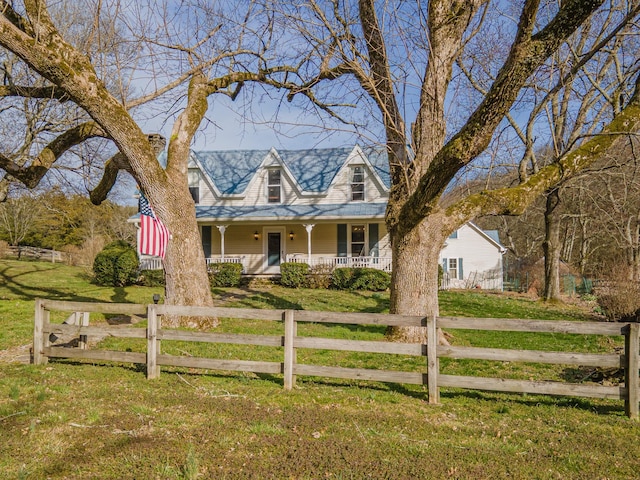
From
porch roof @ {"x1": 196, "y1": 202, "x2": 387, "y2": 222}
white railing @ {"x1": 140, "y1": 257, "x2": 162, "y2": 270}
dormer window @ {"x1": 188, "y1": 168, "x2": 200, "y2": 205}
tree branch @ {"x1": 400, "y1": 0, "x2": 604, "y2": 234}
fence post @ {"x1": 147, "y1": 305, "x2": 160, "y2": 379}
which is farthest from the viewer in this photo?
dormer window @ {"x1": 188, "y1": 168, "x2": 200, "y2": 205}

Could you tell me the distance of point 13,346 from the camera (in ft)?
30.0

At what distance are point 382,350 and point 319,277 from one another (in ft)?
52.2

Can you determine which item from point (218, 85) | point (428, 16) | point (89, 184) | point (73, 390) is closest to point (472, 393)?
point (73, 390)

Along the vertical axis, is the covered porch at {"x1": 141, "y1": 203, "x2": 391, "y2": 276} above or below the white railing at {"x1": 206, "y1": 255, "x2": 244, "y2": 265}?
above

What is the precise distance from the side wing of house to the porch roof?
462 inches

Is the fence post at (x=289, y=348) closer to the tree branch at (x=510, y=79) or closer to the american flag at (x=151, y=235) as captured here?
the tree branch at (x=510, y=79)

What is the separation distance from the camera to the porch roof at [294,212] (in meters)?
22.6

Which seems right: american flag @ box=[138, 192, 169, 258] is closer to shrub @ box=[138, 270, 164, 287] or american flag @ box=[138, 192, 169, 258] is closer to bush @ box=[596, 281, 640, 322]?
shrub @ box=[138, 270, 164, 287]

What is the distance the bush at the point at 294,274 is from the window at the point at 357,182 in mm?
5127

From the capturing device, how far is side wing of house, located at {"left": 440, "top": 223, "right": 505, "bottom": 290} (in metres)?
32.8

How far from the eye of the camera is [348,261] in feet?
75.8

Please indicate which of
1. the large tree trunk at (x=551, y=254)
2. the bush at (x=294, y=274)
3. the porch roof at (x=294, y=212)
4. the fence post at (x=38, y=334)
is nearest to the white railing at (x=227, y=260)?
the porch roof at (x=294, y=212)

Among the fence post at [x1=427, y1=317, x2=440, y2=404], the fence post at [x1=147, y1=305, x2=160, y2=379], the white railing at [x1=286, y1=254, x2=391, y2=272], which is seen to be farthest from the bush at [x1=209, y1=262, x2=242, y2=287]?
the fence post at [x1=427, y1=317, x2=440, y2=404]

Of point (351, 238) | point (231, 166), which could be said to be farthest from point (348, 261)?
point (231, 166)
